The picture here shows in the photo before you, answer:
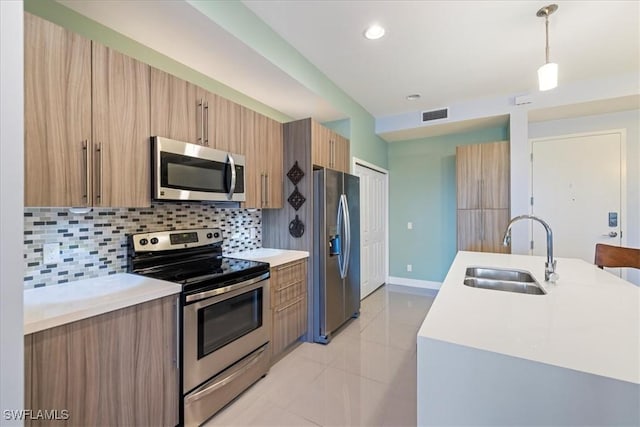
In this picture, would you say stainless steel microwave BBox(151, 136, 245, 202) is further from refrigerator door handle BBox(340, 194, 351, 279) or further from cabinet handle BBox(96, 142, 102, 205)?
refrigerator door handle BBox(340, 194, 351, 279)

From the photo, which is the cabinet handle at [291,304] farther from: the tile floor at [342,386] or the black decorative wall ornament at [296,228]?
the black decorative wall ornament at [296,228]

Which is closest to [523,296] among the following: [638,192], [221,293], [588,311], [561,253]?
[588,311]

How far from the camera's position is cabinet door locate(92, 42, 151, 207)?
151 cm

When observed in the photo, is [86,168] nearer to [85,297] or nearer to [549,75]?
[85,297]

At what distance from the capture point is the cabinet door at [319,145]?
2846 mm

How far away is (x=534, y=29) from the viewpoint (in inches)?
90.3

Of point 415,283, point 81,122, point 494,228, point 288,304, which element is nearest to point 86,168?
point 81,122

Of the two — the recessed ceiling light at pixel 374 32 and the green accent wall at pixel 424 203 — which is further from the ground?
the recessed ceiling light at pixel 374 32

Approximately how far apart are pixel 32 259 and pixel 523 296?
8.29 feet

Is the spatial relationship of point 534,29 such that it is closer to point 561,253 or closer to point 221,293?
point 561,253

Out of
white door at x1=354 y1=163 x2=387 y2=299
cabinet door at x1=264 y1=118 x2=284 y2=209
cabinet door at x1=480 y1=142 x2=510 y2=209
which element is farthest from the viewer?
white door at x1=354 y1=163 x2=387 y2=299

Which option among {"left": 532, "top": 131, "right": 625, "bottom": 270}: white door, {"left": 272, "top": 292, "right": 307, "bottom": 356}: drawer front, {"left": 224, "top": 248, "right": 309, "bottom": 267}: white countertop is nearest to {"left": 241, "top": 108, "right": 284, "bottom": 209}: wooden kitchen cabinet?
{"left": 224, "top": 248, "right": 309, "bottom": 267}: white countertop

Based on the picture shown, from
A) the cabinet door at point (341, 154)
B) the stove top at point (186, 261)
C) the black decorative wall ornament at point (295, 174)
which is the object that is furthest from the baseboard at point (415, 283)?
the stove top at point (186, 261)

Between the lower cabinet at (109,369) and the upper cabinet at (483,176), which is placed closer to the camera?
the lower cabinet at (109,369)
